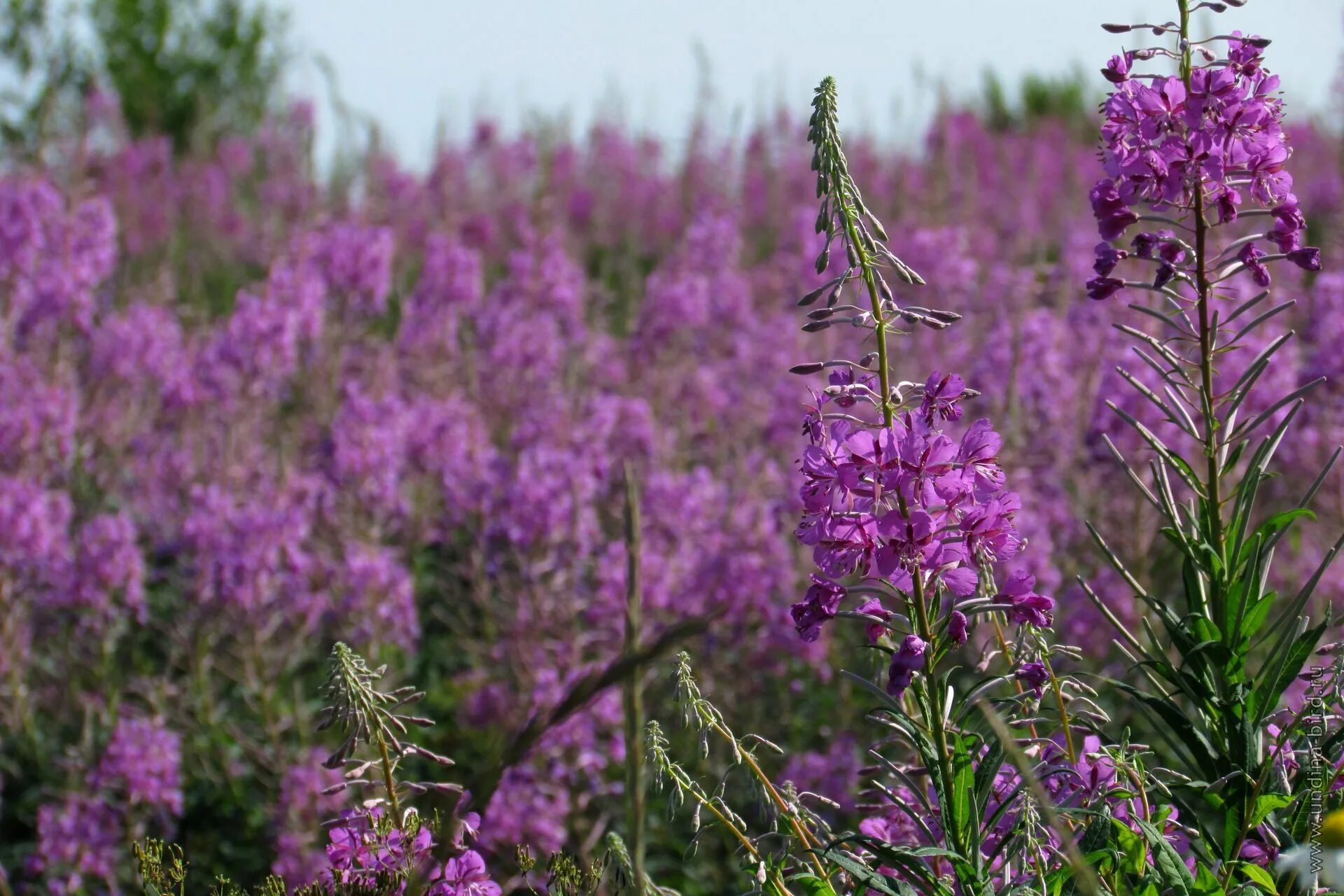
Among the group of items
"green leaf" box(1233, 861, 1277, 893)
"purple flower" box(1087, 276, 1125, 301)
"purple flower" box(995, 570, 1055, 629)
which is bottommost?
"green leaf" box(1233, 861, 1277, 893)

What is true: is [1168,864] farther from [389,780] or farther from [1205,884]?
[389,780]

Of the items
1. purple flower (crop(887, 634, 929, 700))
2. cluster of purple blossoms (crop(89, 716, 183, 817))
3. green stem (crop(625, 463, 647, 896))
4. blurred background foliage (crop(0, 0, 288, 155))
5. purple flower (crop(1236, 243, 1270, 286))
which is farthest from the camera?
blurred background foliage (crop(0, 0, 288, 155))

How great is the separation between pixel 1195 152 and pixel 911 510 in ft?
2.53

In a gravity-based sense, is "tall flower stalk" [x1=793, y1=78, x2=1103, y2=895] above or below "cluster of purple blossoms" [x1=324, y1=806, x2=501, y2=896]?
above

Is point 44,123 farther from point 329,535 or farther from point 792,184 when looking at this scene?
point 792,184

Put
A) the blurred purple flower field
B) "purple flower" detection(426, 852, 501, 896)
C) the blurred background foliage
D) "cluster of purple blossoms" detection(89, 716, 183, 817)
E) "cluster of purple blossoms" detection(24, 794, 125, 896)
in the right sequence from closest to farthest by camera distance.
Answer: "purple flower" detection(426, 852, 501, 896), "cluster of purple blossoms" detection(24, 794, 125, 896), "cluster of purple blossoms" detection(89, 716, 183, 817), the blurred purple flower field, the blurred background foliage

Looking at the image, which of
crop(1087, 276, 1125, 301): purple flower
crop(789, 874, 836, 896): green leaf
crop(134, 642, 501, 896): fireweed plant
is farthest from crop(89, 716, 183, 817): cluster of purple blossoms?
crop(1087, 276, 1125, 301): purple flower

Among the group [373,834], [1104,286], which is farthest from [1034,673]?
[373,834]

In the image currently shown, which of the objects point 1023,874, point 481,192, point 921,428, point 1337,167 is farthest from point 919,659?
point 481,192

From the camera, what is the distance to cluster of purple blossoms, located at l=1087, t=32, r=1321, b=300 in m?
2.12

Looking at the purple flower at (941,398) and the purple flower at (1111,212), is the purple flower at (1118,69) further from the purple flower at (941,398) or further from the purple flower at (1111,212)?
the purple flower at (941,398)

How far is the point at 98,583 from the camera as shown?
593cm

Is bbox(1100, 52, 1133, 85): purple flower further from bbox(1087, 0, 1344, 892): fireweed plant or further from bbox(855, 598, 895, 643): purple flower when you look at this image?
bbox(855, 598, 895, 643): purple flower

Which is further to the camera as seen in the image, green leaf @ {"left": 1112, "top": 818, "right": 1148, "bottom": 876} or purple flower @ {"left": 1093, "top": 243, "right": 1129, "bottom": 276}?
purple flower @ {"left": 1093, "top": 243, "right": 1129, "bottom": 276}
